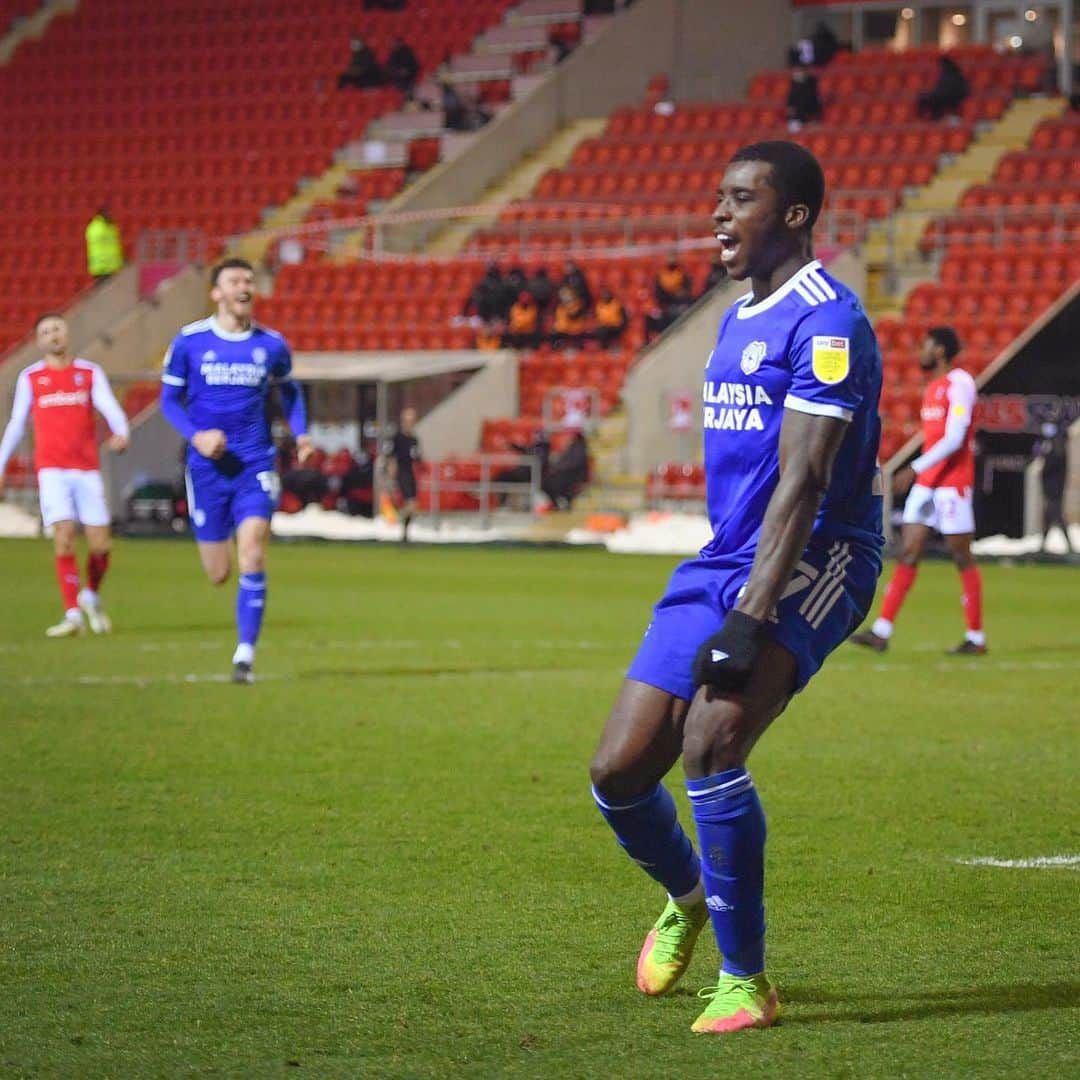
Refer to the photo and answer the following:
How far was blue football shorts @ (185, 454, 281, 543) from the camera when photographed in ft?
38.4

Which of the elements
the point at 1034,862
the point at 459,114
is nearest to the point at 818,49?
the point at 459,114

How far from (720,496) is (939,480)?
9036mm

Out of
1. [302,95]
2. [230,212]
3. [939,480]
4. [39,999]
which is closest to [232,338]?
[939,480]

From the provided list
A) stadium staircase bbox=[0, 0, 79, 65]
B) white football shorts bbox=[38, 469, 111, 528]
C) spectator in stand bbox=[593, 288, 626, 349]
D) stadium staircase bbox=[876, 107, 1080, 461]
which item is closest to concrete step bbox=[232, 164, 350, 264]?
spectator in stand bbox=[593, 288, 626, 349]

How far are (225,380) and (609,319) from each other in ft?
63.9

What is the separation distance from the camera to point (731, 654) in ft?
14.5

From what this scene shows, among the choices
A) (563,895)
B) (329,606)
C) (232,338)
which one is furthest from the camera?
(329,606)

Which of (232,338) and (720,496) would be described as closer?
(720,496)

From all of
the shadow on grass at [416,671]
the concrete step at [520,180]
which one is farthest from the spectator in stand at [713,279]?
the shadow on grass at [416,671]

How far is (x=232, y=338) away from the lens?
39.2ft

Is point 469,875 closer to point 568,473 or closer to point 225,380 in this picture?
point 225,380

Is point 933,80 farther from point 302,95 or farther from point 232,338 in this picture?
point 232,338

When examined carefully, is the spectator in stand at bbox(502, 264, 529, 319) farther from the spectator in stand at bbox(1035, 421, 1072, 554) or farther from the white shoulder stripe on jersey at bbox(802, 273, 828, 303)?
the white shoulder stripe on jersey at bbox(802, 273, 828, 303)

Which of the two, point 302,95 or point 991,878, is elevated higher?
point 302,95
